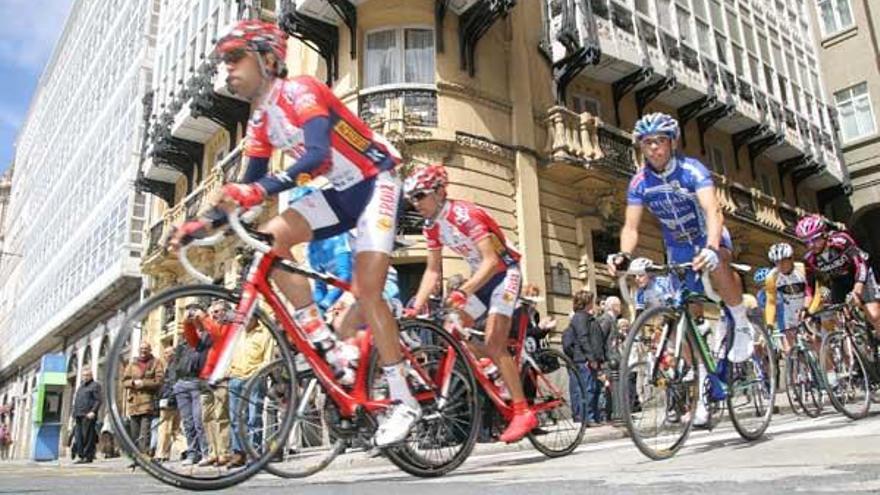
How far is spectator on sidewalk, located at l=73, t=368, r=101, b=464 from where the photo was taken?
527 inches

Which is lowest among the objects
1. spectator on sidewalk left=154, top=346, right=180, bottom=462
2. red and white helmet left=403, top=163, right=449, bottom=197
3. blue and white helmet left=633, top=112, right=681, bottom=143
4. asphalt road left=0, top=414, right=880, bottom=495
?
asphalt road left=0, top=414, right=880, bottom=495

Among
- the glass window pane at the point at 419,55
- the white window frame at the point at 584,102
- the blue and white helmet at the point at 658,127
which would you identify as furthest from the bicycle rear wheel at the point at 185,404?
the white window frame at the point at 584,102

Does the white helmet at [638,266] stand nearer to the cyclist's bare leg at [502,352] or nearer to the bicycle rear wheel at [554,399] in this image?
the cyclist's bare leg at [502,352]

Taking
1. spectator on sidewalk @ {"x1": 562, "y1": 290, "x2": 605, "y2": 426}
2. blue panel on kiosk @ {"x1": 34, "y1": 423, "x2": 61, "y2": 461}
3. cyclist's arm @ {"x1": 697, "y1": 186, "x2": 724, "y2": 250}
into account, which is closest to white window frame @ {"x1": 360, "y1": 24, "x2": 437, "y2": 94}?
spectator on sidewalk @ {"x1": 562, "y1": 290, "x2": 605, "y2": 426}

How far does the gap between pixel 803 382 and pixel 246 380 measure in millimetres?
5100

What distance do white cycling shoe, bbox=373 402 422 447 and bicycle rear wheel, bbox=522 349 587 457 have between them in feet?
6.30

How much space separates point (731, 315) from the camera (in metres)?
4.81

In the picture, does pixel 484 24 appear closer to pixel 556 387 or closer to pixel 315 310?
pixel 556 387

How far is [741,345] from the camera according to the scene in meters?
4.77

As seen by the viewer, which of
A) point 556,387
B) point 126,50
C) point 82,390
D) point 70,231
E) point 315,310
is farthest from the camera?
point 70,231

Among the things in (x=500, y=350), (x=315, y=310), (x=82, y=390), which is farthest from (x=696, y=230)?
(x=82, y=390)

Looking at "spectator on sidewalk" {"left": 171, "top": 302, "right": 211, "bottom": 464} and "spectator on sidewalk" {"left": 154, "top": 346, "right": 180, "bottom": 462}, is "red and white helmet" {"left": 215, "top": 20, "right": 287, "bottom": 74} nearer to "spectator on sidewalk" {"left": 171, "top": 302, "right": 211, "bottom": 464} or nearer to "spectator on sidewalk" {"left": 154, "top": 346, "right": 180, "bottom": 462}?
"spectator on sidewalk" {"left": 171, "top": 302, "right": 211, "bottom": 464}

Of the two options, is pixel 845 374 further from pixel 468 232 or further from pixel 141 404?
pixel 141 404

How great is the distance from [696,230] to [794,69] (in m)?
25.7
